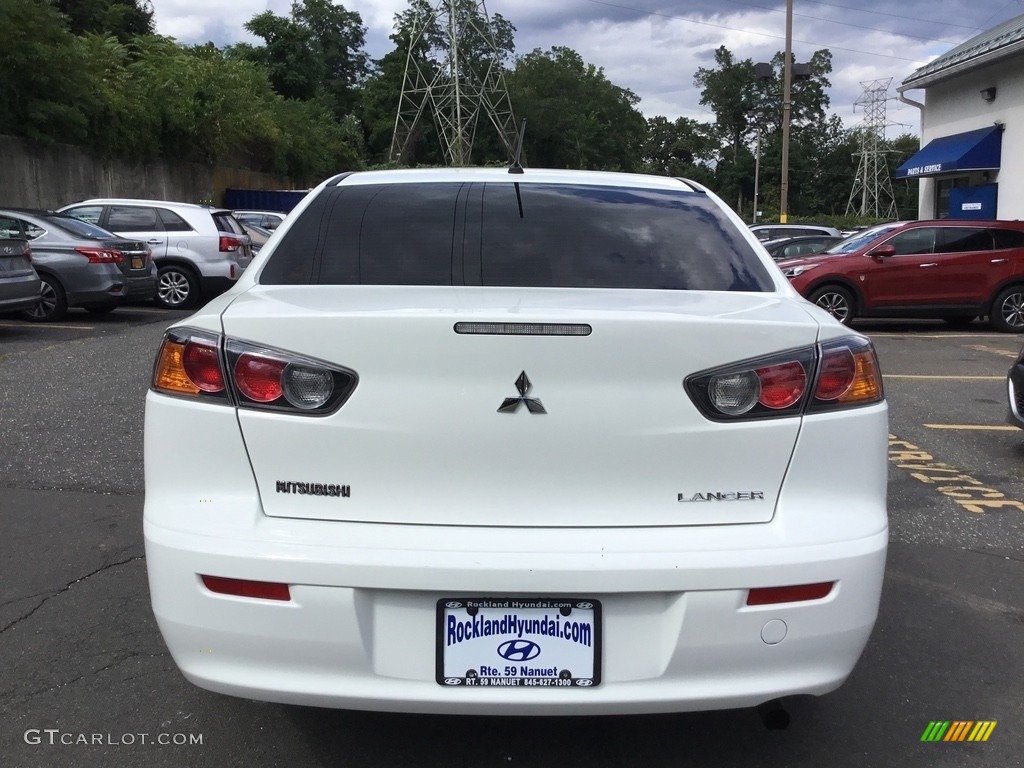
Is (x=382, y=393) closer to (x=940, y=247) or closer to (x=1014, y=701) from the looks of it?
(x=1014, y=701)

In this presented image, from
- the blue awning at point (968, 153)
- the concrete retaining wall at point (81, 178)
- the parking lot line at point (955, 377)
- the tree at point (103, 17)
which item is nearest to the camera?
the parking lot line at point (955, 377)

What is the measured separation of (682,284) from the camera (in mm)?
2867

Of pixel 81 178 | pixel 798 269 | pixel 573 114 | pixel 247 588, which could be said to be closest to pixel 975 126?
pixel 798 269

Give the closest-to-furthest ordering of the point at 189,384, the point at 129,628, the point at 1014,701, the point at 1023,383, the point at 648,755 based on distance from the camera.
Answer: the point at 189,384, the point at 648,755, the point at 1014,701, the point at 129,628, the point at 1023,383

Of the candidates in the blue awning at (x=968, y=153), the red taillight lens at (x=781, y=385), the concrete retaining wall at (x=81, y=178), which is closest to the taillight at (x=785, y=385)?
the red taillight lens at (x=781, y=385)

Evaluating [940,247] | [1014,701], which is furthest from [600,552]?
[940,247]

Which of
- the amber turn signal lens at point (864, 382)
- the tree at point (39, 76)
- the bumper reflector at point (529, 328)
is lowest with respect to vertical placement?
the amber turn signal lens at point (864, 382)

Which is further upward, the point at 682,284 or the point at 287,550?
the point at 682,284

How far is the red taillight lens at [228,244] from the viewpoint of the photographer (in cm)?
1517

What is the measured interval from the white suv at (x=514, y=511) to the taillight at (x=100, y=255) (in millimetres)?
11168

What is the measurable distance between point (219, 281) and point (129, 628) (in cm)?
1233

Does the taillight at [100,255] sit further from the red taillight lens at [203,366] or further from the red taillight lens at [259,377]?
the red taillight lens at [259,377]

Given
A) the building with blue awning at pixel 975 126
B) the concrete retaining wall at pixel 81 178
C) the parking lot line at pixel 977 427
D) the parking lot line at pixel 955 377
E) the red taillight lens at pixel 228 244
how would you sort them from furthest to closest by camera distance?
the concrete retaining wall at pixel 81 178
the building with blue awning at pixel 975 126
the red taillight lens at pixel 228 244
the parking lot line at pixel 955 377
the parking lot line at pixel 977 427

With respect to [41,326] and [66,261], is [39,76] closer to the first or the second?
[66,261]
